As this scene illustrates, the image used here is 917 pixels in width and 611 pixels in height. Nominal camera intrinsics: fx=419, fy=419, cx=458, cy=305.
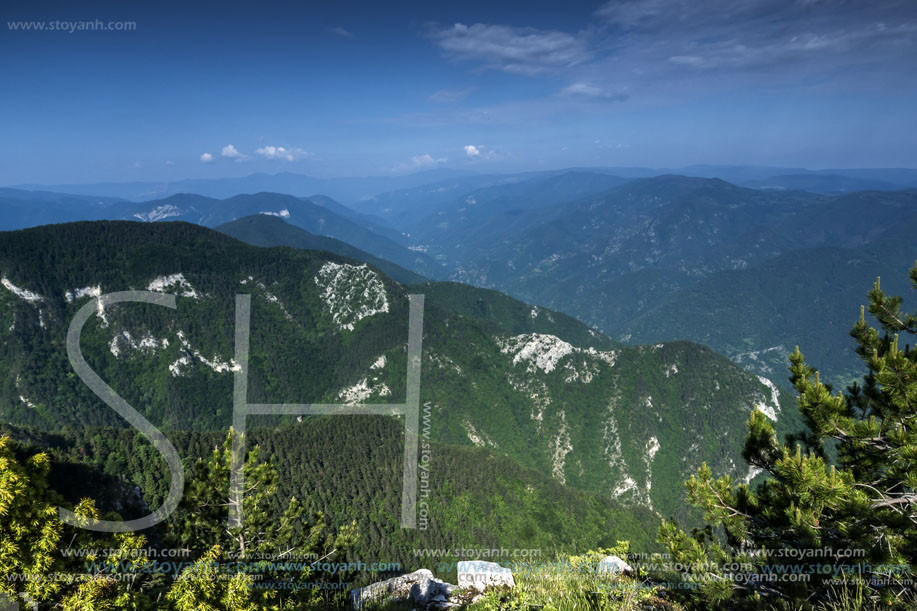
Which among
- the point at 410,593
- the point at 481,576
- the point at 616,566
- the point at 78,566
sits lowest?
the point at 410,593

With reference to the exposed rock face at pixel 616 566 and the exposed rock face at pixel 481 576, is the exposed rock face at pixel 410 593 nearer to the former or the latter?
the exposed rock face at pixel 481 576

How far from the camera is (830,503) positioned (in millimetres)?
10961

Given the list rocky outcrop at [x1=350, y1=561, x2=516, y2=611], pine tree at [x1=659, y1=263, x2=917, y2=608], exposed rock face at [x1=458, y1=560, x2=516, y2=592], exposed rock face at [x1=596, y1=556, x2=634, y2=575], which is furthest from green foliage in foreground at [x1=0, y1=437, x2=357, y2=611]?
pine tree at [x1=659, y1=263, x2=917, y2=608]

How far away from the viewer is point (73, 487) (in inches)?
1978

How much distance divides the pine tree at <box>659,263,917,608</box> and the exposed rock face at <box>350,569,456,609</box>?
9.24m

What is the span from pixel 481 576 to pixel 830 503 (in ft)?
43.4

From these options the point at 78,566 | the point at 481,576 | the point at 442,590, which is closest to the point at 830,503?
the point at 481,576

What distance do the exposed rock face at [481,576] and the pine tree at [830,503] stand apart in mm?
6754

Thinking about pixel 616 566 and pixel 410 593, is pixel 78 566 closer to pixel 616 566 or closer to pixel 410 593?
pixel 410 593

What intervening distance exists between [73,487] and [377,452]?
74.5 m

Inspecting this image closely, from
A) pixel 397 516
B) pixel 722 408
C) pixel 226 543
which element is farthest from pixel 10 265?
pixel 722 408

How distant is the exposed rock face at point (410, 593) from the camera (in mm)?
16375

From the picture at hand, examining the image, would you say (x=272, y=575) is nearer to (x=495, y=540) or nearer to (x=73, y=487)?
(x=73, y=487)

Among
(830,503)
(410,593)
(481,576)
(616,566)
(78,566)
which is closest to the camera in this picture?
(78,566)
